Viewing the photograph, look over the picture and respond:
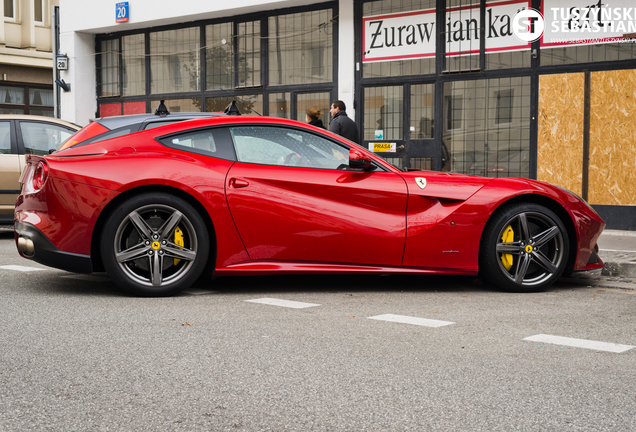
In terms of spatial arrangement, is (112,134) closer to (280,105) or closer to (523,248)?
(523,248)

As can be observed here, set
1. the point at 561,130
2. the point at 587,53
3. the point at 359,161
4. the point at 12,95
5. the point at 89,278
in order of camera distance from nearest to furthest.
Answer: the point at 359,161 → the point at 89,278 → the point at 587,53 → the point at 561,130 → the point at 12,95

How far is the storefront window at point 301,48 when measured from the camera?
44.4 feet

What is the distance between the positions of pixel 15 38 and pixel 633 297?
23.9 m

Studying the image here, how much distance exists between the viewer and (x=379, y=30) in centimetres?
1279

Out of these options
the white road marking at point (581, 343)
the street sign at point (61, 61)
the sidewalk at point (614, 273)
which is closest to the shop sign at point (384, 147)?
the sidewalk at point (614, 273)

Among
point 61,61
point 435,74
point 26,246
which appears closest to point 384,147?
point 435,74

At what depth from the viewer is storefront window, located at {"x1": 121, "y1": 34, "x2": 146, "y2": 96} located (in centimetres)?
1636

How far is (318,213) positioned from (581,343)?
85.9 inches

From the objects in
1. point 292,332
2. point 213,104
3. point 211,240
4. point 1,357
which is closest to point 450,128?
point 213,104

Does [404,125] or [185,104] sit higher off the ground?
[185,104]

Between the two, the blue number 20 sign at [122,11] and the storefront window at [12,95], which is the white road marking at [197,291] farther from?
the storefront window at [12,95]

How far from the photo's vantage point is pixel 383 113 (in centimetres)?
1284

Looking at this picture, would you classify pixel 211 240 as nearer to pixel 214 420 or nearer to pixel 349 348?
pixel 349 348

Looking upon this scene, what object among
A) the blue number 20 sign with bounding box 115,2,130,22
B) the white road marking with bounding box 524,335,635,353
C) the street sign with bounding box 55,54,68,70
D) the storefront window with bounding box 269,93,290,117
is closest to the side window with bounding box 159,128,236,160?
the white road marking with bounding box 524,335,635,353
